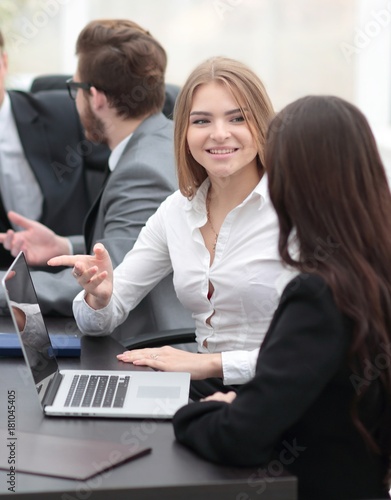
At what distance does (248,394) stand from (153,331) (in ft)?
3.54

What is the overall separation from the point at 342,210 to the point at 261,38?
5.29 metres

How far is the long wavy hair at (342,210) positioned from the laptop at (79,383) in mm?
382

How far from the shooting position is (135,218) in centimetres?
247

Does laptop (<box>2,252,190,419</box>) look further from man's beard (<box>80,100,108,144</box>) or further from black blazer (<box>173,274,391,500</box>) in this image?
man's beard (<box>80,100,108,144</box>)

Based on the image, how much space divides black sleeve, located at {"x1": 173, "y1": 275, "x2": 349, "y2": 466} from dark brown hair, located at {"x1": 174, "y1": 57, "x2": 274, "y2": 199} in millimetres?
775

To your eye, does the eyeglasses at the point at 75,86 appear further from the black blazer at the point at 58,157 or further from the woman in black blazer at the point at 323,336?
the woman in black blazer at the point at 323,336

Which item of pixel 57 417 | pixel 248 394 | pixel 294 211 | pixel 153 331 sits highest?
pixel 294 211

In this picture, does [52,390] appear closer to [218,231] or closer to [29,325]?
[29,325]

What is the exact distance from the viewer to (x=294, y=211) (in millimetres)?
1362

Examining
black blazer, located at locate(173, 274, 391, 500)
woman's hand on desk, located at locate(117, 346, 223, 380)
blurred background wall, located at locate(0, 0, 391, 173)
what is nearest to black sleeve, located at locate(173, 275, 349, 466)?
black blazer, located at locate(173, 274, 391, 500)

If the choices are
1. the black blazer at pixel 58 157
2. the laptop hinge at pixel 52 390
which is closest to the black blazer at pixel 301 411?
the laptop hinge at pixel 52 390

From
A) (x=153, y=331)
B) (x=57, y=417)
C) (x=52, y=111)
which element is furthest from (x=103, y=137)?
(x=57, y=417)

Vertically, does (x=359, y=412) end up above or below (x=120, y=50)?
below

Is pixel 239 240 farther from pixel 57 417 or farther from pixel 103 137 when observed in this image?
pixel 103 137
